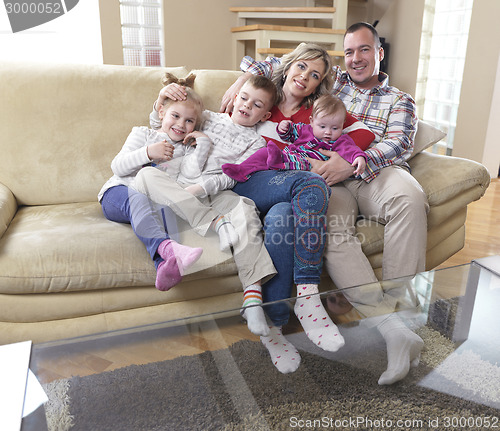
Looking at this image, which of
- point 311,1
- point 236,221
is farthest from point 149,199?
point 311,1

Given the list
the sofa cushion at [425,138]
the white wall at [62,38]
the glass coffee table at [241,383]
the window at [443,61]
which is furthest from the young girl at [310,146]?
the window at [443,61]

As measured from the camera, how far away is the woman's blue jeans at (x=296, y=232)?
142 centimetres

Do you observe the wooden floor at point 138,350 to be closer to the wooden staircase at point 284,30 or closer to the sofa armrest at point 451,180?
the sofa armrest at point 451,180

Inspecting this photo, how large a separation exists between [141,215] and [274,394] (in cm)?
72

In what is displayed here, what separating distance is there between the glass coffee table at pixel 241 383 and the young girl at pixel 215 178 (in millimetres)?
373

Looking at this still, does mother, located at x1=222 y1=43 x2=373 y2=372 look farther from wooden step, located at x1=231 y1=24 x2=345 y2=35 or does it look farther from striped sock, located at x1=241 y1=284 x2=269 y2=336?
wooden step, located at x1=231 y1=24 x2=345 y2=35

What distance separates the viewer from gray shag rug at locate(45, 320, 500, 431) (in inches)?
35.9

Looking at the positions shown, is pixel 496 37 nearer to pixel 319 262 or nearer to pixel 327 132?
pixel 327 132

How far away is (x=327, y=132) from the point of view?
5.51 feet

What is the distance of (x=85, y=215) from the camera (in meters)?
1.63

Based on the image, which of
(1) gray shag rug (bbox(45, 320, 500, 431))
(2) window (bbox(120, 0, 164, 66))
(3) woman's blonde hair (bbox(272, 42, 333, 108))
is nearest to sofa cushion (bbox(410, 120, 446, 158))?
(3) woman's blonde hair (bbox(272, 42, 333, 108))

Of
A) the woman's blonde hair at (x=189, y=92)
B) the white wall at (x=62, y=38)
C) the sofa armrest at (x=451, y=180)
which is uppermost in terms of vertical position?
the white wall at (x=62, y=38)

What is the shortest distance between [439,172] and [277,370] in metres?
1.09

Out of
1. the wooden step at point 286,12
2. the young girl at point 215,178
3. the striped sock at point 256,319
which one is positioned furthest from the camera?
the wooden step at point 286,12
